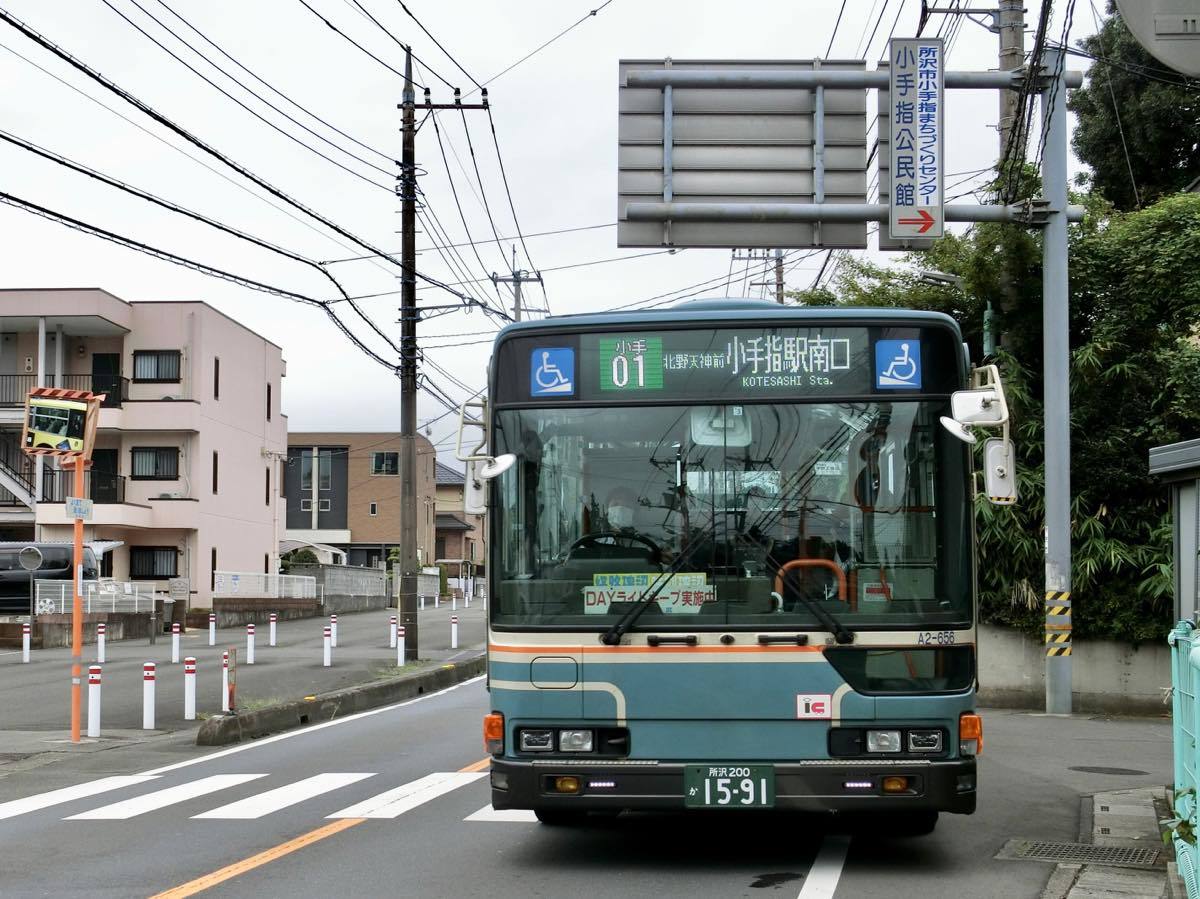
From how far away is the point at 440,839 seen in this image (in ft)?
28.1

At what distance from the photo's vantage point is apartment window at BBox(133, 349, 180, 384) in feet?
142

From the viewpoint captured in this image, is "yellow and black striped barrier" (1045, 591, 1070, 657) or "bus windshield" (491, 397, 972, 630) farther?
"yellow and black striped barrier" (1045, 591, 1070, 657)

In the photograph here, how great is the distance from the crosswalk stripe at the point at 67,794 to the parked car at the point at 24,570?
24.1 meters

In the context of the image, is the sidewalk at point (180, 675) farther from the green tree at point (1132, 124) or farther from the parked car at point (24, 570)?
the green tree at point (1132, 124)

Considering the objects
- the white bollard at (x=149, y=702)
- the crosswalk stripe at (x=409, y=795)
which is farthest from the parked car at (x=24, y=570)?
the crosswalk stripe at (x=409, y=795)

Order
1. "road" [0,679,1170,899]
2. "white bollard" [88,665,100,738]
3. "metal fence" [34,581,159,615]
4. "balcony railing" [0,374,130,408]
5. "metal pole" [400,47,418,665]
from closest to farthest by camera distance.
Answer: "road" [0,679,1170,899] → "white bollard" [88,665,100,738] → "metal pole" [400,47,418,665] → "metal fence" [34,581,159,615] → "balcony railing" [0,374,130,408]

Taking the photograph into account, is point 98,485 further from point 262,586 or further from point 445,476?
point 445,476

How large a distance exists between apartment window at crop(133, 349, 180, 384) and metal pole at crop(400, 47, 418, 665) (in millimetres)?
20706

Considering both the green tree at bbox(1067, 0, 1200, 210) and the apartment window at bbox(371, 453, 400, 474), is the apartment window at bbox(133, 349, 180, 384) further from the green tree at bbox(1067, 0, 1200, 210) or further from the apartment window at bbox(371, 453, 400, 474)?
the apartment window at bbox(371, 453, 400, 474)

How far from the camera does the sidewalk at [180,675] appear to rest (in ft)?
55.4

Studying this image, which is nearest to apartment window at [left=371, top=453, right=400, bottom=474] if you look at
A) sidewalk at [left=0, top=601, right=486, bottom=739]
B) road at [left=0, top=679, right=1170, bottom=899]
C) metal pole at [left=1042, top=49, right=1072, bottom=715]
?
sidewalk at [left=0, top=601, right=486, bottom=739]

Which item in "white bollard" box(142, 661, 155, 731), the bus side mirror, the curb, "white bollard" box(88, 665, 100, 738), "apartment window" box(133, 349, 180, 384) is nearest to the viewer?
the bus side mirror

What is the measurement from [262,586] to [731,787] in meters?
40.8

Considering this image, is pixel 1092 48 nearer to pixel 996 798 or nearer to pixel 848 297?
pixel 848 297
